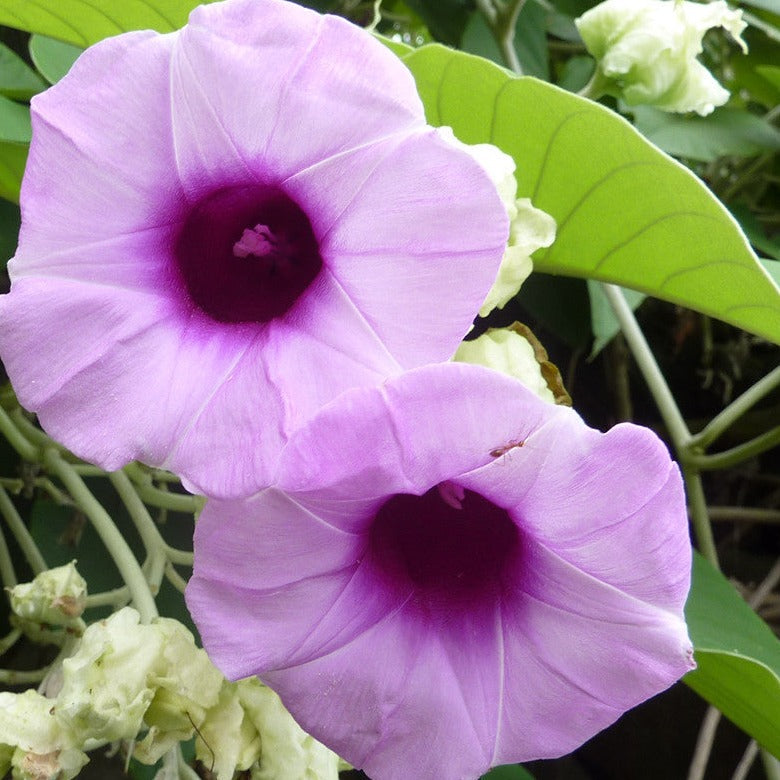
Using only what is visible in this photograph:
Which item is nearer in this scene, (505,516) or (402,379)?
(402,379)

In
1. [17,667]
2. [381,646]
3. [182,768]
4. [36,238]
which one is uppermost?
[36,238]

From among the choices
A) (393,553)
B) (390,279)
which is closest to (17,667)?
(393,553)

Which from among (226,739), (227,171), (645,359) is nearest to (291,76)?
(227,171)

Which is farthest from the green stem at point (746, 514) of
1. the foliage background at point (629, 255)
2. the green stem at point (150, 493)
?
the green stem at point (150, 493)

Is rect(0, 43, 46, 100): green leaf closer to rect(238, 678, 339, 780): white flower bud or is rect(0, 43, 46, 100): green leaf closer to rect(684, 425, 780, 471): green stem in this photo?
rect(238, 678, 339, 780): white flower bud

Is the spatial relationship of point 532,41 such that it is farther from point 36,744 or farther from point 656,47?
point 36,744

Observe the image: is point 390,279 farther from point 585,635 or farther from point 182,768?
point 182,768

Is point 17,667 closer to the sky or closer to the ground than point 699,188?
closer to the ground
